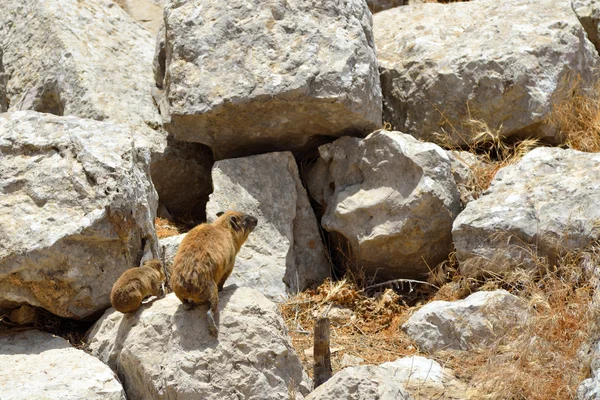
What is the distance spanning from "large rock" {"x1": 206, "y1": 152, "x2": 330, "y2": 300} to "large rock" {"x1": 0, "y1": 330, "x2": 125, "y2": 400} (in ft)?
6.34

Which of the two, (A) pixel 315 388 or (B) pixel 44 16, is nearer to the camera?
(A) pixel 315 388

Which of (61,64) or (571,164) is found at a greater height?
(61,64)

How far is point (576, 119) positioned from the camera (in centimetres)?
917

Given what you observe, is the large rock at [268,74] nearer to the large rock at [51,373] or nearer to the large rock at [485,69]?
the large rock at [485,69]

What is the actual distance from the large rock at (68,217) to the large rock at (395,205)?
195 cm

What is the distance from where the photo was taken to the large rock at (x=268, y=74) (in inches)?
331

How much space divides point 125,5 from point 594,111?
6386 millimetres

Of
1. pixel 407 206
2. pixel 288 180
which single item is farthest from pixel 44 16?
pixel 407 206

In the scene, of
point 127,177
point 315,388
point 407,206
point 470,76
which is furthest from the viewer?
point 470,76

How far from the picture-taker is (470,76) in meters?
9.16

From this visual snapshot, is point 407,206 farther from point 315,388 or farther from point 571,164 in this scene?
point 315,388

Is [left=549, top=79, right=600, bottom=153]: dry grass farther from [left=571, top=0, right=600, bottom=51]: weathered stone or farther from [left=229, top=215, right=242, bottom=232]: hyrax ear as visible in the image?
[left=229, top=215, right=242, bottom=232]: hyrax ear

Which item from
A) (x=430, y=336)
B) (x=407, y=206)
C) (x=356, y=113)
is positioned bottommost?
(x=430, y=336)

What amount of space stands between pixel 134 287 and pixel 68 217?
82 cm
